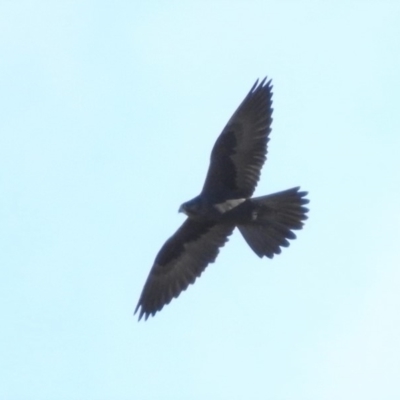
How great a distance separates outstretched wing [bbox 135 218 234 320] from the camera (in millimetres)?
16000

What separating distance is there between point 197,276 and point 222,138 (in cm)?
193

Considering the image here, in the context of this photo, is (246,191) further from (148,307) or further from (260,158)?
(148,307)

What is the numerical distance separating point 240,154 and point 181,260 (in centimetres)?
181

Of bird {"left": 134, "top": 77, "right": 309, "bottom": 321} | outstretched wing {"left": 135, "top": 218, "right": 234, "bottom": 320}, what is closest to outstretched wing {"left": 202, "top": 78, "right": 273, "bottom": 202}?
bird {"left": 134, "top": 77, "right": 309, "bottom": 321}

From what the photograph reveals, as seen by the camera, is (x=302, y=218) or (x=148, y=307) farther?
(x=148, y=307)

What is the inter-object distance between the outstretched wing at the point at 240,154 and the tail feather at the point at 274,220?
1.06 feet

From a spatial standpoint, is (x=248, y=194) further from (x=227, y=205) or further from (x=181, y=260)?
(x=181, y=260)

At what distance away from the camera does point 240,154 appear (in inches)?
604

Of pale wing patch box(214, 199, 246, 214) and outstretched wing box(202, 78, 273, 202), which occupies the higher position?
outstretched wing box(202, 78, 273, 202)

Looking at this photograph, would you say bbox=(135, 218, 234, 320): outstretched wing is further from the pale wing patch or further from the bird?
the pale wing patch

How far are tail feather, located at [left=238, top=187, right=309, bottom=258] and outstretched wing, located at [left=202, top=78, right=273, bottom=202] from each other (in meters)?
0.32

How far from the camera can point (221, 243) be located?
1598cm

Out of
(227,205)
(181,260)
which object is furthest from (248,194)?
(181,260)

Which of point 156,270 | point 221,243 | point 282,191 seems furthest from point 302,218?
point 156,270
